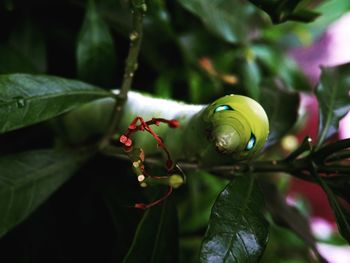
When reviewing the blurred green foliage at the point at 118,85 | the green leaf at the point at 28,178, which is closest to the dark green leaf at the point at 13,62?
the blurred green foliage at the point at 118,85

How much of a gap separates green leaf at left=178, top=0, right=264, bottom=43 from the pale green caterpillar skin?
13 cm

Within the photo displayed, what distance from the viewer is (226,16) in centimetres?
67

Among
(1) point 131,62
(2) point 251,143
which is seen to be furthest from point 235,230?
(1) point 131,62

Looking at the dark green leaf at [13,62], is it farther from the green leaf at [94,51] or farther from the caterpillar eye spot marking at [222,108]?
the caterpillar eye spot marking at [222,108]

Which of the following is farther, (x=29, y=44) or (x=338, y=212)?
(x=29, y=44)

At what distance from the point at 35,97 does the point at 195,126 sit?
151 mm

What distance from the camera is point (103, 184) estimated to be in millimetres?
594

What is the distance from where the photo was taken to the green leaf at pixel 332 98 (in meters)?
0.53

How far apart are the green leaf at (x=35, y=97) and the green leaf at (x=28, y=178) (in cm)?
8

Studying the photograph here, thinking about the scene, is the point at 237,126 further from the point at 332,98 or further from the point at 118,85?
the point at 118,85

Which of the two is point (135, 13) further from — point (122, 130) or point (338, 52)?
point (338, 52)

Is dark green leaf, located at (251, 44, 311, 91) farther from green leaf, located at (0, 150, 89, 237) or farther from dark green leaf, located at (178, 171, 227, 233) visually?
green leaf, located at (0, 150, 89, 237)

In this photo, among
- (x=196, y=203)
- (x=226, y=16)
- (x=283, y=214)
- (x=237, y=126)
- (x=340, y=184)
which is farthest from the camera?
(x=196, y=203)

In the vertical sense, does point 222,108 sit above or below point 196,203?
above
